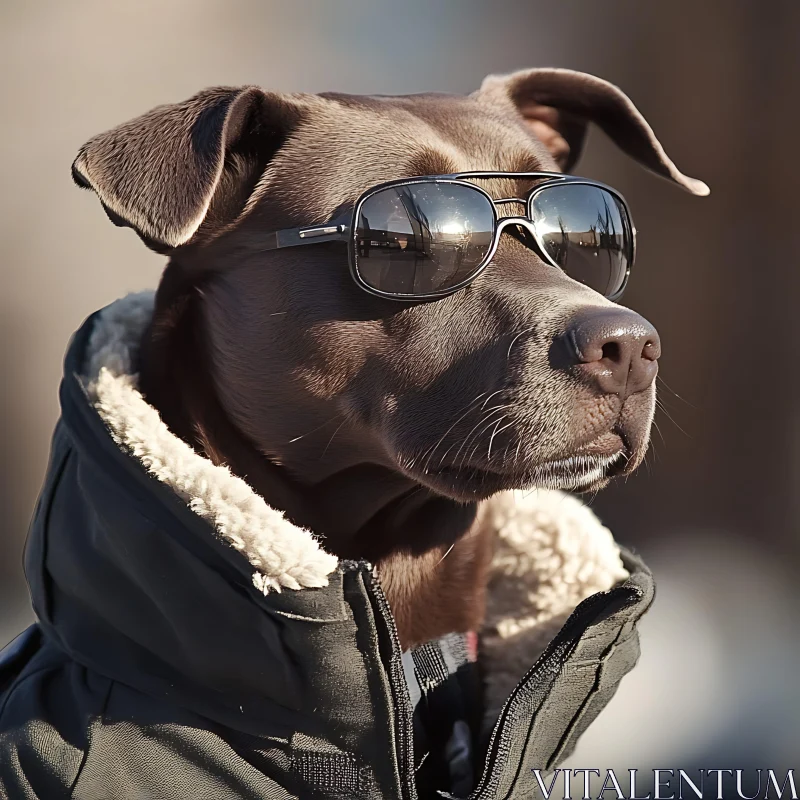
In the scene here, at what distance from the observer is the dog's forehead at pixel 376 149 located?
1.58m

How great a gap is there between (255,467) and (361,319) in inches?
12.1

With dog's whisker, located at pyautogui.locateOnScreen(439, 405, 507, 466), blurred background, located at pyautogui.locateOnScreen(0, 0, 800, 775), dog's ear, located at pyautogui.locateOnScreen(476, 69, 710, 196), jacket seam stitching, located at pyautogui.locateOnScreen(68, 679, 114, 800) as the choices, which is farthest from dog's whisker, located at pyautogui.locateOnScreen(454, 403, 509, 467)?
blurred background, located at pyautogui.locateOnScreen(0, 0, 800, 775)

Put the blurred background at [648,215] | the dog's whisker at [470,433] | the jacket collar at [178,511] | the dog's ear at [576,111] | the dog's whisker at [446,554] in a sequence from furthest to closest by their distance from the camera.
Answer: the blurred background at [648,215], the dog's ear at [576,111], the dog's whisker at [446,554], the dog's whisker at [470,433], the jacket collar at [178,511]

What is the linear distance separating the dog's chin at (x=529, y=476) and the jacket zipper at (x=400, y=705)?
212 mm

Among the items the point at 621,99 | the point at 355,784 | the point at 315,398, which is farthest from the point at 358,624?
the point at 621,99

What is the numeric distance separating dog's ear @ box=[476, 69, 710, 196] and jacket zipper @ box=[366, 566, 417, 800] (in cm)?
101

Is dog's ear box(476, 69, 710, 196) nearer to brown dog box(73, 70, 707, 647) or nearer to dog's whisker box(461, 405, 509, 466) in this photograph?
brown dog box(73, 70, 707, 647)

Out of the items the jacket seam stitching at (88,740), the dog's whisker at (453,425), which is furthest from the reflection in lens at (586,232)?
the jacket seam stitching at (88,740)

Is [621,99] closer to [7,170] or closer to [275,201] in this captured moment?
[275,201]

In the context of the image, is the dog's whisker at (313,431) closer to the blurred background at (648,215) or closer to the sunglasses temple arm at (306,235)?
the sunglasses temple arm at (306,235)

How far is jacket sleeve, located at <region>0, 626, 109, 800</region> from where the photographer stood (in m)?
1.40

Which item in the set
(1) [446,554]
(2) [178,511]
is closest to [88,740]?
(2) [178,511]

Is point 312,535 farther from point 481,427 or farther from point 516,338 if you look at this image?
point 516,338

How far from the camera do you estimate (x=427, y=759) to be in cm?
167
